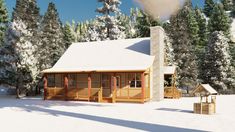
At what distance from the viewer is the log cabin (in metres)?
25.6

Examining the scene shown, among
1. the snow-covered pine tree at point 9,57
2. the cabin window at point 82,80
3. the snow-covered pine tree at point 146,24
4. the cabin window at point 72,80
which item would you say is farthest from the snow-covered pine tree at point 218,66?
the snow-covered pine tree at point 9,57

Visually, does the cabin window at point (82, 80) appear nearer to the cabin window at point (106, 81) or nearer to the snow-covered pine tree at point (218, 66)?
the cabin window at point (106, 81)

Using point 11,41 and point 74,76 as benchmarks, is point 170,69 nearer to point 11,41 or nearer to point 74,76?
point 74,76

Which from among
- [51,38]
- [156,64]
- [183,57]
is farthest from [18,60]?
[183,57]

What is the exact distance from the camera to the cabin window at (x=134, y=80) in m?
26.1

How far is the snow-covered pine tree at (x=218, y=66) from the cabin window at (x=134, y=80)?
15019 millimetres

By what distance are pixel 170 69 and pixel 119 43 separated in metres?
5.68

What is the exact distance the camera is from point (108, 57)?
2848 cm

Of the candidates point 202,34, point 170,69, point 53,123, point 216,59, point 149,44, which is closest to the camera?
point 53,123

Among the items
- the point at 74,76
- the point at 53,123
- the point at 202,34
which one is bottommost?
the point at 53,123

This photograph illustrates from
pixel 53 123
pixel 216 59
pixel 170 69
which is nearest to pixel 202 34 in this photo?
pixel 216 59

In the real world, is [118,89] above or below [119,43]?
below

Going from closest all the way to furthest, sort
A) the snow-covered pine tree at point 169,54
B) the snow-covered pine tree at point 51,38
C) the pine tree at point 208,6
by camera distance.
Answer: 1. the snow-covered pine tree at point 169,54
2. the snow-covered pine tree at point 51,38
3. the pine tree at point 208,6

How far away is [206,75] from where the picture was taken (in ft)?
126
